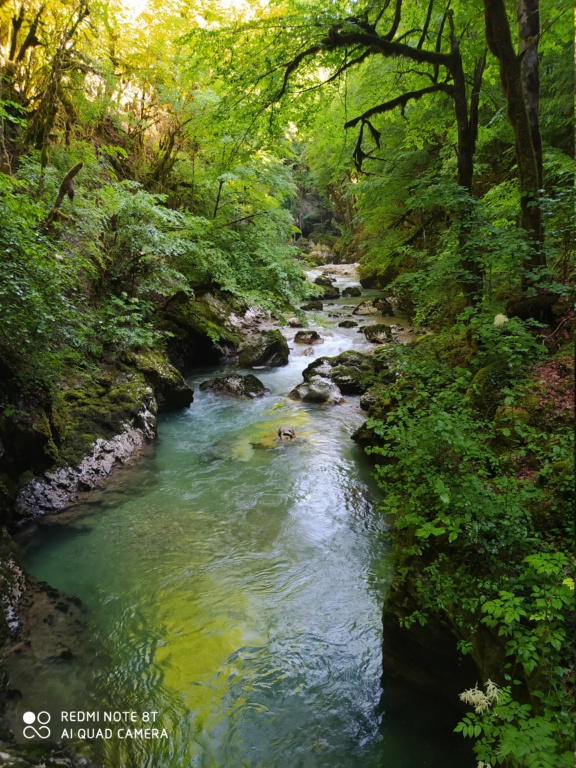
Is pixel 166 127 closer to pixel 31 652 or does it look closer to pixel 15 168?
pixel 15 168

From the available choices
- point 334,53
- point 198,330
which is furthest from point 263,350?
point 334,53

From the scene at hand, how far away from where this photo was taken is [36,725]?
3291 mm

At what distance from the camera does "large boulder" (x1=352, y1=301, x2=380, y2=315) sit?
65.0 feet

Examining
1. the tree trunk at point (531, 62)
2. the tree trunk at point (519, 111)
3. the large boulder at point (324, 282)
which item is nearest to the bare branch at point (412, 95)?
the tree trunk at point (531, 62)

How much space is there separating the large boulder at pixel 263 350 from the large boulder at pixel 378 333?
3.36 m

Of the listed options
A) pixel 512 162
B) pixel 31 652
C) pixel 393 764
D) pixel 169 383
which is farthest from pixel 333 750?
pixel 512 162

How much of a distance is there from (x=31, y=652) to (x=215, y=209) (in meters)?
12.3

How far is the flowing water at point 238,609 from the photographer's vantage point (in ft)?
10.8

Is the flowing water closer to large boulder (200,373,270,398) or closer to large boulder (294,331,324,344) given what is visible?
large boulder (200,373,270,398)

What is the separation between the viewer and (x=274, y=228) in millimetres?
13117

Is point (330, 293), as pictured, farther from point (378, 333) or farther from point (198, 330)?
point (198, 330)

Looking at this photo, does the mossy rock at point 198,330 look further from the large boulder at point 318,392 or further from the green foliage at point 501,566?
the green foliage at point 501,566

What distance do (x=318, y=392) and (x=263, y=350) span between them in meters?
3.69

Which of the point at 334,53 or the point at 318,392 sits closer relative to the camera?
the point at 334,53
